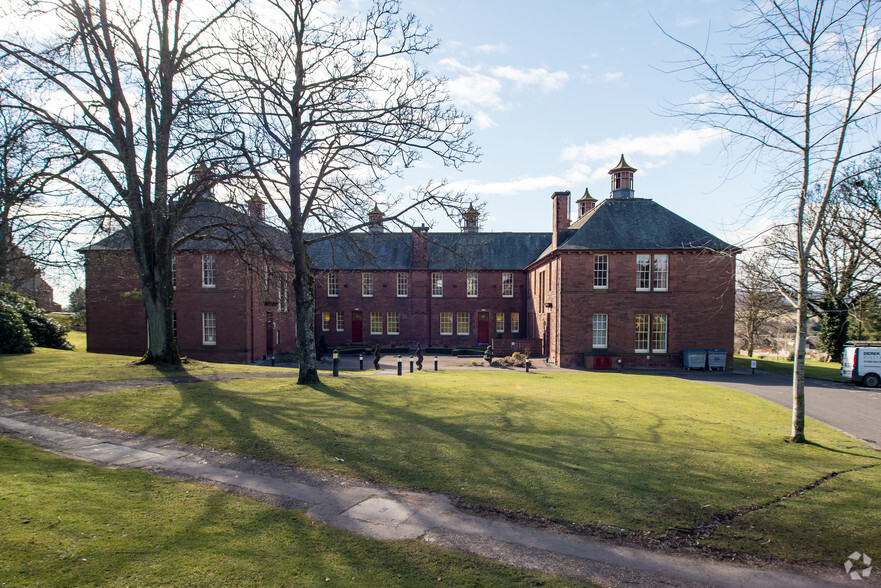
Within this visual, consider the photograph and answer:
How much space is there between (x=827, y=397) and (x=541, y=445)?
1622cm

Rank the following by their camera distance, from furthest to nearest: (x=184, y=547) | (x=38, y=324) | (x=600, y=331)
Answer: (x=600, y=331), (x=38, y=324), (x=184, y=547)

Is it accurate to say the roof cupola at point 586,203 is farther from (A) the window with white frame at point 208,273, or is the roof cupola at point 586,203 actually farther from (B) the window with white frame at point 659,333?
(A) the window with white frame at point 208,273

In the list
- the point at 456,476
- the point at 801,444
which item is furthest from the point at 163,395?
the point at 801,444

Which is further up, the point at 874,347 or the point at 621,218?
the point at 621,218

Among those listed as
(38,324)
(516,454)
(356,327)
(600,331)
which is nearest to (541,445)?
(516,454)

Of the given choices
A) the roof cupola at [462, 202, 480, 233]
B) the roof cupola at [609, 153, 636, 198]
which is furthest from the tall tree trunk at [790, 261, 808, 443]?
the roof cupola at [609, 153, 636, 198]

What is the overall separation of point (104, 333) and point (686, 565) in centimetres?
3373

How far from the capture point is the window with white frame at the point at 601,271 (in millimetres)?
27328

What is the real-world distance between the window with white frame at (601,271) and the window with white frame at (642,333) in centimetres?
294

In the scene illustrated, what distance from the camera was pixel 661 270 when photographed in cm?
2733

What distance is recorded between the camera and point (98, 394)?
11.4m

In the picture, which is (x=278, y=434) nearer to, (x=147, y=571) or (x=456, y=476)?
(x=456, y=476)

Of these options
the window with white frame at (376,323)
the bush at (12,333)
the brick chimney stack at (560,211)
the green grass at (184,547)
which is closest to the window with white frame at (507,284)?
the brick chimney stack at (560,211)

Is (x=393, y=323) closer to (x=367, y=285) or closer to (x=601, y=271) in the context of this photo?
(x=367, y=285)
